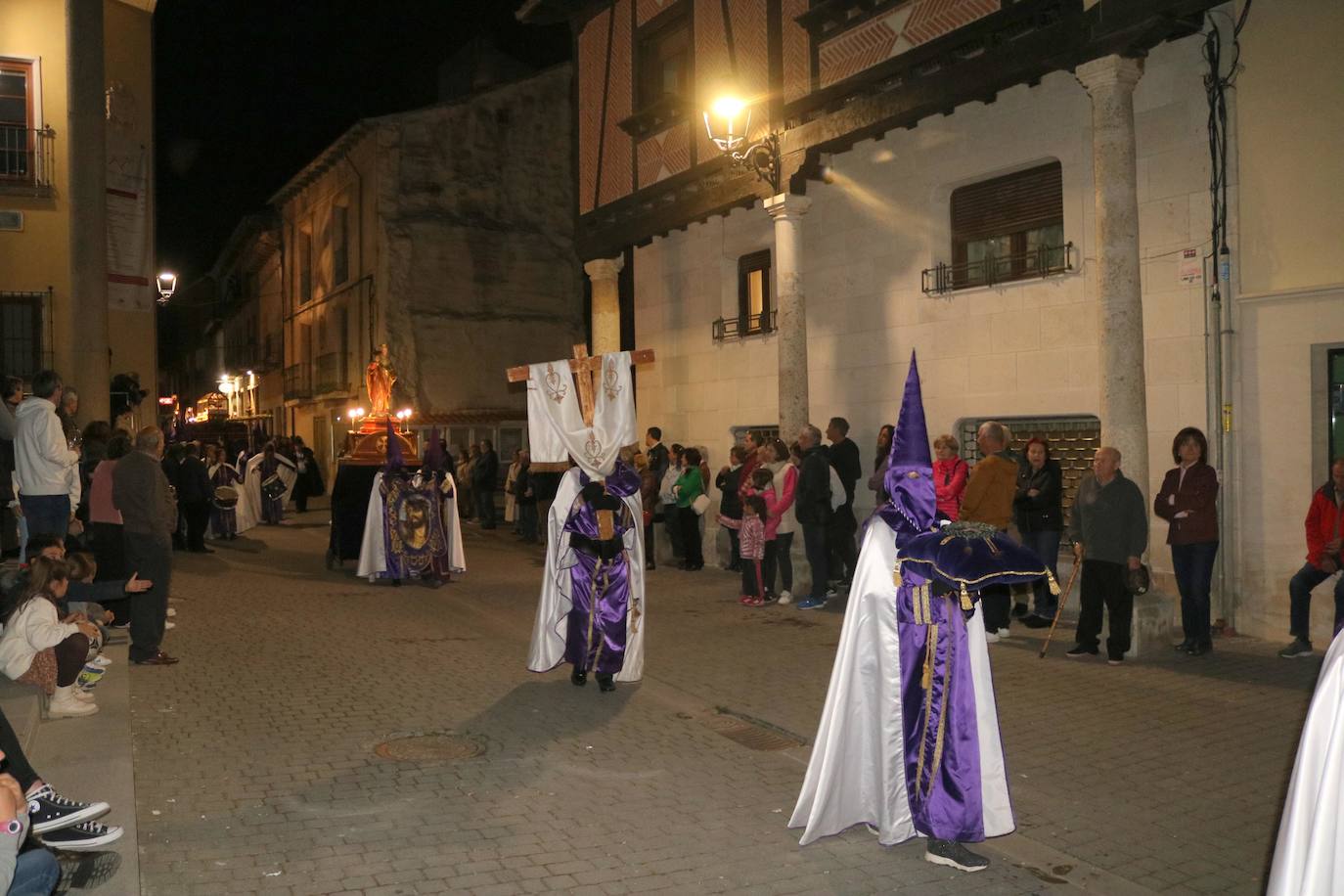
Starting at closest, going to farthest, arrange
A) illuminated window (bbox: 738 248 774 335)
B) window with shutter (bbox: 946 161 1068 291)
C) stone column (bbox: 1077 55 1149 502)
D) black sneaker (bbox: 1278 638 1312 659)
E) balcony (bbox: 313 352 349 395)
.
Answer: black sneaker (bbox: 1278 638 1312 659) → stone column (bbox: 1077 55 1149 502) → window with shutter (bbox: 946 161 1068 291) → illuminated window (bbox: 738 248 774 335) → balcony (bbox: 313 352 349 395)

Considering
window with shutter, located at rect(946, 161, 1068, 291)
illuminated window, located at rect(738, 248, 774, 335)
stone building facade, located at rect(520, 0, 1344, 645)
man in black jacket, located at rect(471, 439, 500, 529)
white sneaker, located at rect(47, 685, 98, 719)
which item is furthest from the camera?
man in black jacket, located at rect(471, 439, 500, 529)

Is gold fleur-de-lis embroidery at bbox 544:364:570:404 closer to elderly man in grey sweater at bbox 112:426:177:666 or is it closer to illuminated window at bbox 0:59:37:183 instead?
elderly man in grey sweater at bbox 112:426:177:666

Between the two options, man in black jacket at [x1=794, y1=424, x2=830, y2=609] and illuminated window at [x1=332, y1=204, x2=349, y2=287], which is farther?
illuminated window at [x1=332, y1=204, x2=349, y2=287]

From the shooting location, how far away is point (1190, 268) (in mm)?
10227

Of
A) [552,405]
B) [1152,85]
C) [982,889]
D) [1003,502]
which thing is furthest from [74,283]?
[982,889]

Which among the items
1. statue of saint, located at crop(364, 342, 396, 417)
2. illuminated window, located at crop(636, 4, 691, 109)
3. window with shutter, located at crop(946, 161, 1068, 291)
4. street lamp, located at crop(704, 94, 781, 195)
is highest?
illuminated window, located at crop(636, 4, 691, 109)

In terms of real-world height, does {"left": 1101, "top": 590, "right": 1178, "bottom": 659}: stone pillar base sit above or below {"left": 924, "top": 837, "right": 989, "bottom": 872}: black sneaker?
above

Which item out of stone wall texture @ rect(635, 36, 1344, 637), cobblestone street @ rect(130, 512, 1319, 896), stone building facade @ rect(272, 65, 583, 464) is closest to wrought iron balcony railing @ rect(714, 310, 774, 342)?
stone wall texture @ rect(635, 36, 1344, 637)

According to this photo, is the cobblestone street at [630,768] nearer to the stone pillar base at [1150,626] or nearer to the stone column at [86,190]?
the stone pillar base at [1150,626]

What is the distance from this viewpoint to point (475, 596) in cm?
1305

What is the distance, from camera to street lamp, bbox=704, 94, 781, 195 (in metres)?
12.5

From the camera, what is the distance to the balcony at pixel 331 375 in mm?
31859

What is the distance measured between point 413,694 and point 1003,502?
17.0 ft

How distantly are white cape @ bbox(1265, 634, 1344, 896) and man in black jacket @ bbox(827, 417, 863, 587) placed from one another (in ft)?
31.4
